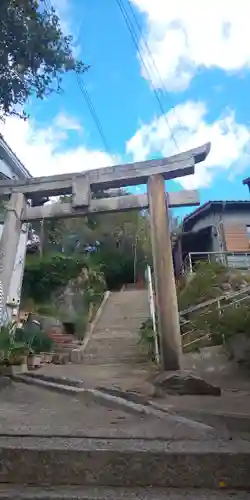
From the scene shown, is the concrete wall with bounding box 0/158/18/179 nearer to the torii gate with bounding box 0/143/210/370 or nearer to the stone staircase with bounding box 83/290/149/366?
the stone staircase with bounding box 83/290/149/366

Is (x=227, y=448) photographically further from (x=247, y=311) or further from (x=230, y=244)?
(x=230, y=244)

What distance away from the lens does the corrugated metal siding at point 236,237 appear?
17.4 m

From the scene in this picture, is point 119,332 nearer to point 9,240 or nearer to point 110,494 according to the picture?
point 9,240

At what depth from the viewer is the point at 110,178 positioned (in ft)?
24.2

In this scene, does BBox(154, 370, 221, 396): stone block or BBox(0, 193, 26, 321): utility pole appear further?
BBox(0, 193, 26, 321): utility pole

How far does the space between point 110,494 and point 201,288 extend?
32.9 feet

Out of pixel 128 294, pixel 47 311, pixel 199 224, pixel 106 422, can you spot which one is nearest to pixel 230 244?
pixel 199 224

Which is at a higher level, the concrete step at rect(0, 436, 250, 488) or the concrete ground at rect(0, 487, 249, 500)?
the concrete step at rect(0, 436, 250, 488)

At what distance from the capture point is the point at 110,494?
1936mm

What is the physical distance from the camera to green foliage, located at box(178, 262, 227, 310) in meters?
11.4

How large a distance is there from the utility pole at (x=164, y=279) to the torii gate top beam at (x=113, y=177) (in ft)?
0.79

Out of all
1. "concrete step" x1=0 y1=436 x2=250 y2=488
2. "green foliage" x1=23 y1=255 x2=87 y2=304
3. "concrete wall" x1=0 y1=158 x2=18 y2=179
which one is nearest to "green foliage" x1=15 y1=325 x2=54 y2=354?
"green foliage" x1=23 y1=255 x2=87 y2=304

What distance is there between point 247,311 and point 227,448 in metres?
5.18

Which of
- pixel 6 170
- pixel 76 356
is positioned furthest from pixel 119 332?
pixel 6 170
